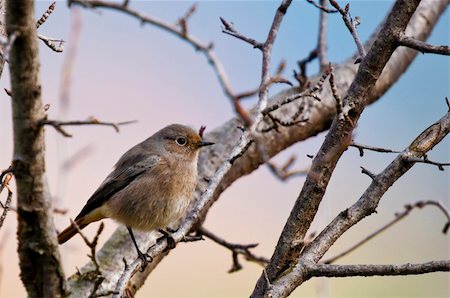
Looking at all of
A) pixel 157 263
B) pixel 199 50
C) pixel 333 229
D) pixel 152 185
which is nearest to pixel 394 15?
pixel 333 229

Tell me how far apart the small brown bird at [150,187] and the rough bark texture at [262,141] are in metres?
0.26

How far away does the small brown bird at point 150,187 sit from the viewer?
5.00m

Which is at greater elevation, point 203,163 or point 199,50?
point 203,163

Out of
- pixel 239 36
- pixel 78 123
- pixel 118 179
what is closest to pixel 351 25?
pixel 239 36

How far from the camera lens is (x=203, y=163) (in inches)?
232

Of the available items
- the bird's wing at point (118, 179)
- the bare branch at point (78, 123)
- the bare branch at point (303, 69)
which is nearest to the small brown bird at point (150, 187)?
the bird's wing at point (118, 179)

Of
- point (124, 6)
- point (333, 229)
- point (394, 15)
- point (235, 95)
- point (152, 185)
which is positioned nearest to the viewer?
point (235, 95)

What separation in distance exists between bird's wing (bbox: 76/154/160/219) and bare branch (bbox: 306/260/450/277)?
2413 mm

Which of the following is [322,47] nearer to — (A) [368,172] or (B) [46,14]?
(A) [368,172]

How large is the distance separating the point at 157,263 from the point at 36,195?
3.14 m

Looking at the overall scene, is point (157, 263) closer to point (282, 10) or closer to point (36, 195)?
point (282, 10)

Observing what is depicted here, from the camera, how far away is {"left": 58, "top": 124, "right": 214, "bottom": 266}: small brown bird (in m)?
5.00

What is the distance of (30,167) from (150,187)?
289 cm

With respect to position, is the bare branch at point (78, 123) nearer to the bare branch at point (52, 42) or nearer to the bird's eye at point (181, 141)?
the bare branch at point (52, 42)
